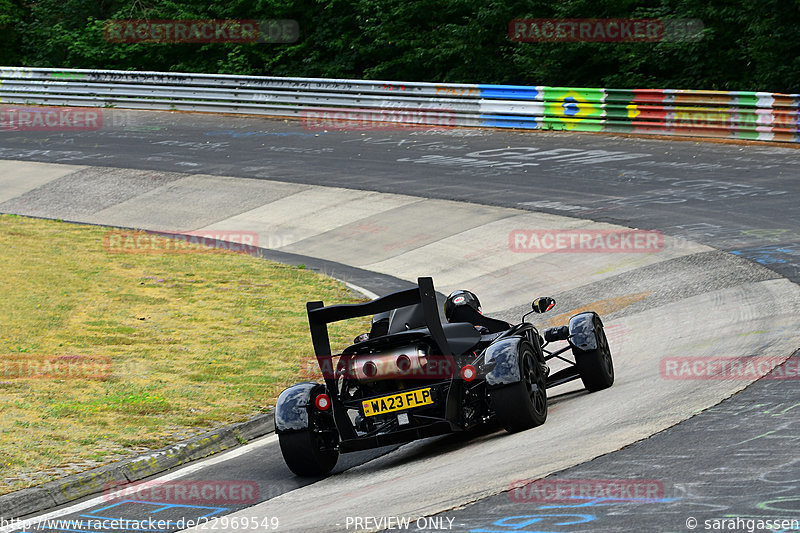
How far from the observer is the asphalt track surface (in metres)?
6.31

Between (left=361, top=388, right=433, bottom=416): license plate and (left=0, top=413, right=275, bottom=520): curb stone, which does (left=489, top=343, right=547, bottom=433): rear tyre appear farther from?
(left=0, top=413, right=275, bottom=520): curb stone

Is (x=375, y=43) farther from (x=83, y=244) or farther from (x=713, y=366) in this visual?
(x=713, y=366)

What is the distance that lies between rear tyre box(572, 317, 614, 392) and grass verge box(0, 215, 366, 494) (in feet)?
10.8

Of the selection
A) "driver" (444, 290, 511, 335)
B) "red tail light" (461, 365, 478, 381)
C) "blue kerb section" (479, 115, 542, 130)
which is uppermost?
Result: "blue kerb section" (479, 115, 542, 130)

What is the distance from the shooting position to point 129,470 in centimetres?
898

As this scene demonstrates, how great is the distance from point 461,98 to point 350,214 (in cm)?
799

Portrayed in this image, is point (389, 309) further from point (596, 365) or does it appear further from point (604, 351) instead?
point (604, 351)

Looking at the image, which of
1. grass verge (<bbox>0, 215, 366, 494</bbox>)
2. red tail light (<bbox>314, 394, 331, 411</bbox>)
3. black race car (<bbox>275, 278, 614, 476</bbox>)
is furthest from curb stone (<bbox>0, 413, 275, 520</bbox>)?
red tail light (<bbox>314, 394, 331, 411</bbox>)

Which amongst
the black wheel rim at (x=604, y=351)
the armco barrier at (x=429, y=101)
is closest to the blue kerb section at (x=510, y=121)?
the armco barrier at (x=429, y=101)

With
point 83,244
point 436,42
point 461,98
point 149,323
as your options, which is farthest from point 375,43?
point 149,323

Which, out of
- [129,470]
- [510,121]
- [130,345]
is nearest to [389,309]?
[129,470]

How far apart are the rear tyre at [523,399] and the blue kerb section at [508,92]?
18.7 meters

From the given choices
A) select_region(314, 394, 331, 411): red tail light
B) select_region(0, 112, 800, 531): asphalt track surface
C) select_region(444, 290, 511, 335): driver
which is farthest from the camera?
select_region(444, 290, 511, 335): driver

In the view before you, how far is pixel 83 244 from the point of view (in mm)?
20438
